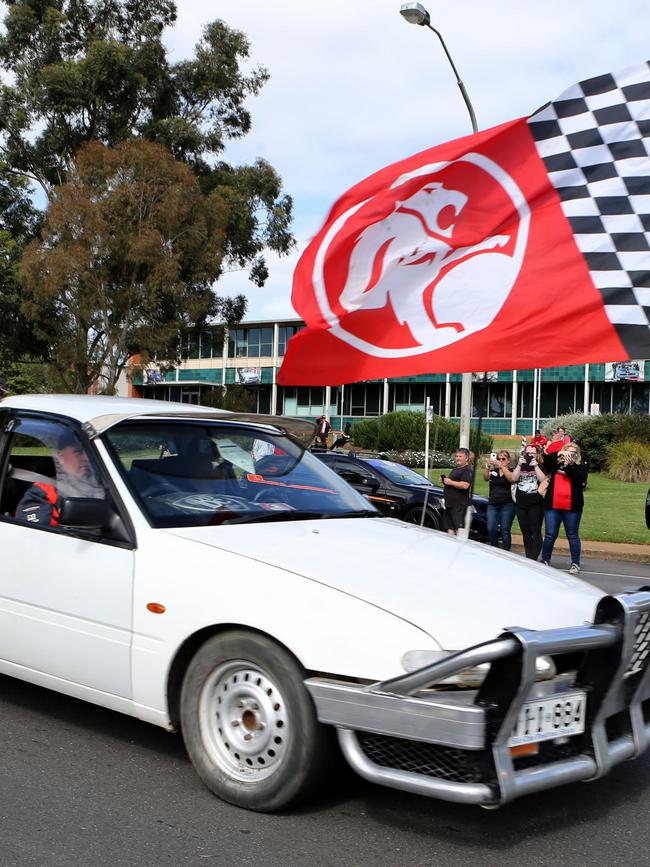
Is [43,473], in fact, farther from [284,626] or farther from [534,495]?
[534,495]

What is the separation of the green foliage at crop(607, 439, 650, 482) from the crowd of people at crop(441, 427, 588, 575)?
19085 millimetres

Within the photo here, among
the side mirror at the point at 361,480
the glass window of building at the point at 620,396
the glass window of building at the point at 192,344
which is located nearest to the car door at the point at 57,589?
the side mirror at the point at 361,480

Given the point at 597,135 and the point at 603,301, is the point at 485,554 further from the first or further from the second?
the point at 597,135

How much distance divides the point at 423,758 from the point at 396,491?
13.9 meters

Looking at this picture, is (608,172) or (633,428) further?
(633,428)

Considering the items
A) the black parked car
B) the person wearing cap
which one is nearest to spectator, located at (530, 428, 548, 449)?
the black parked car

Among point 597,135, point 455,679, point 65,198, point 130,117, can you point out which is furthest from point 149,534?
point 130,117

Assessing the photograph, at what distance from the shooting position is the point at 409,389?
6806 centimetres

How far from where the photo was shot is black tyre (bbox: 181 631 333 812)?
3623 mm

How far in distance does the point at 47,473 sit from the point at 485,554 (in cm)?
234

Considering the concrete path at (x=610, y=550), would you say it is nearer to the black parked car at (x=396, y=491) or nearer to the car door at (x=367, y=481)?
the black parked car at (x=396, y=491)

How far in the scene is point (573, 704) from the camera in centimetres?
357

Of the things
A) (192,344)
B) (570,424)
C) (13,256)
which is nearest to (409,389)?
(570,424)

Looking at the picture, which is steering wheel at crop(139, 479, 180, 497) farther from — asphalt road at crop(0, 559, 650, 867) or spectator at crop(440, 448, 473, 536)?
spectator at crop(440, 448, 473, 536)
